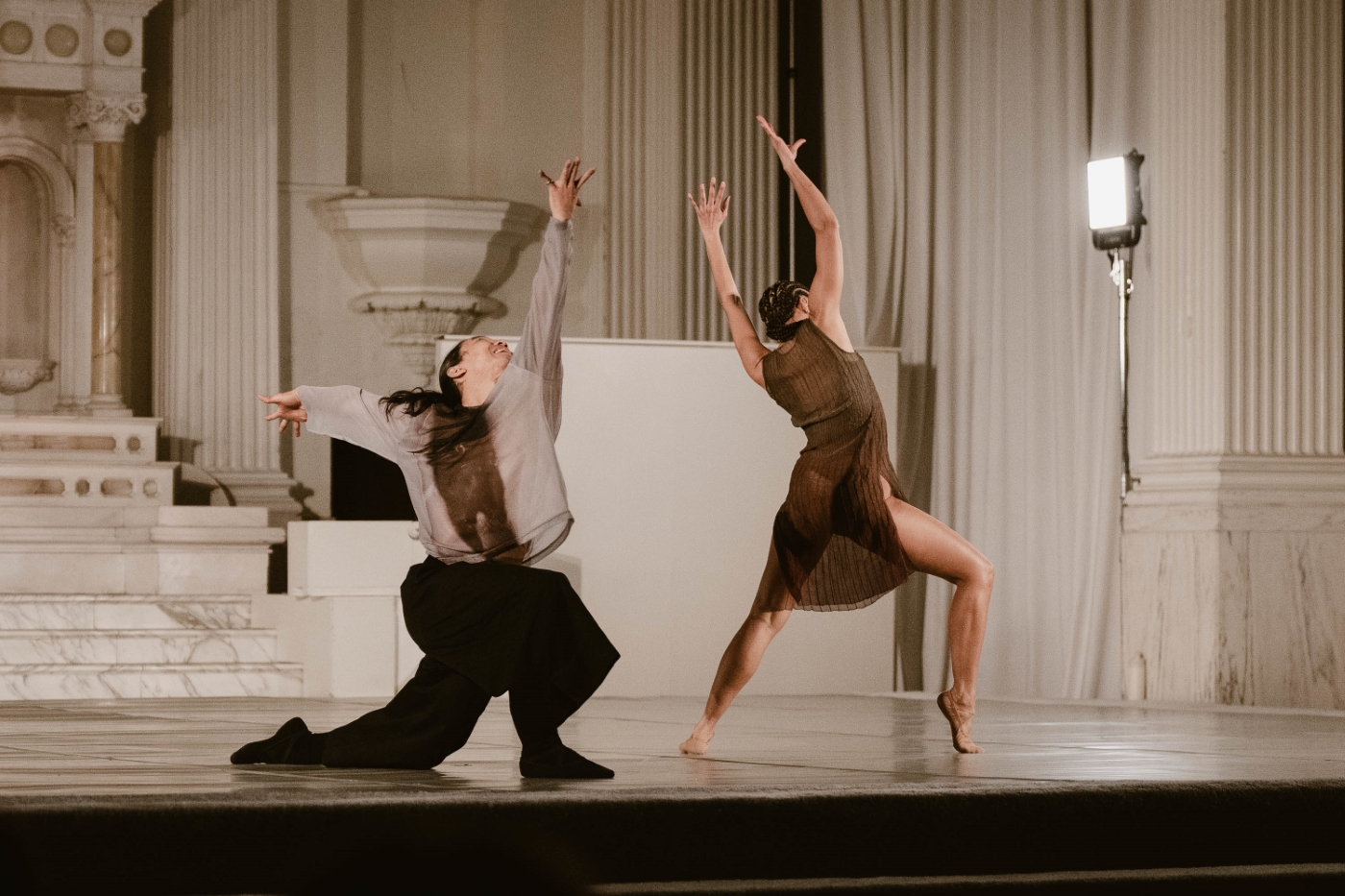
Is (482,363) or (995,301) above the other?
(995,301)

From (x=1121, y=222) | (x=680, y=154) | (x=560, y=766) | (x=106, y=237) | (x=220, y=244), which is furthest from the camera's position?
(x=680, y=154)

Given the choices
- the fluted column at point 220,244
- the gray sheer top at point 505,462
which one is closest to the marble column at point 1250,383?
the gray sheer top at point 505,462

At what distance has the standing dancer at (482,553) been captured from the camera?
457 cm

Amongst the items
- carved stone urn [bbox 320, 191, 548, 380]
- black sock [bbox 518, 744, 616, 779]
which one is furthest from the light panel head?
black sock [bbox 518, 744, 616, 779]

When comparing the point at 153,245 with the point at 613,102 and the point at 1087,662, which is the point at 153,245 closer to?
the point at 613,102

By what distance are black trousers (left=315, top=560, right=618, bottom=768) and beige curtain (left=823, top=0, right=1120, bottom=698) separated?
475 centimetres

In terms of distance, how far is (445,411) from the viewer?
4711 millimetres

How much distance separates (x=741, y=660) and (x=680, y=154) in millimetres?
6817

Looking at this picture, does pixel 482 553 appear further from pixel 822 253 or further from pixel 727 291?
pixel 822 253

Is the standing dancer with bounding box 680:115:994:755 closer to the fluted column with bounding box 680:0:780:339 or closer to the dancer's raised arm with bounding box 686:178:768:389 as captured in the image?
the dancer's raised arm with bounding box 686:178:768:389

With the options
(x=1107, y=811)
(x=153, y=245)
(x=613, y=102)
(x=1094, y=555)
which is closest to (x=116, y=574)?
(x=153, y=245)

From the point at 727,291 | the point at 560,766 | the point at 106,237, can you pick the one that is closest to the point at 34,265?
the point at 106,237

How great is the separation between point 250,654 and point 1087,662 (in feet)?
12.9

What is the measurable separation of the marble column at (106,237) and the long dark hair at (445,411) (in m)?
→ 6.63
